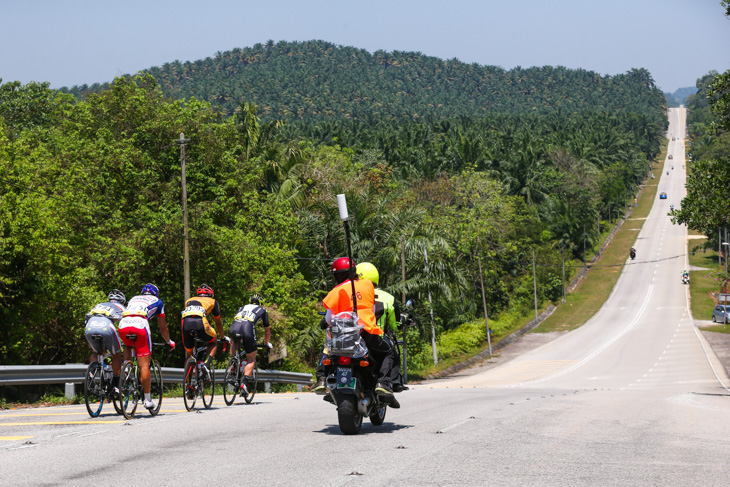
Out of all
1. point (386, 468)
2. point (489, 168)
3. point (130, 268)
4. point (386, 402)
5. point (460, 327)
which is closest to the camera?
point (386, 468)

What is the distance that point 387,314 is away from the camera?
392 inches

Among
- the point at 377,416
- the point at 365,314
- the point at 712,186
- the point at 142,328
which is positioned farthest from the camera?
the point at 712,186

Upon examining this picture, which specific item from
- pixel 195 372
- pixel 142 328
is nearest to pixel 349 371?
pixel 142 328

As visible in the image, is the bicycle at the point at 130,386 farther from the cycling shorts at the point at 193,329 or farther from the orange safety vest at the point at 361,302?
the orange safety vest at the point at 361,302

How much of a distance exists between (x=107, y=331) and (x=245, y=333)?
3.56 m

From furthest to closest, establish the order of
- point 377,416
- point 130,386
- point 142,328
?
point 130,386, point 142,328, point 377,416

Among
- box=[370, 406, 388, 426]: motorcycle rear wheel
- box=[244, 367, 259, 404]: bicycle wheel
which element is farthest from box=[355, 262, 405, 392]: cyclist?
box=[244, 367, 259, 404]: bicycle wheel

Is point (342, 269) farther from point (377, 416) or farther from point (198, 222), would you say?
point (198, 222)

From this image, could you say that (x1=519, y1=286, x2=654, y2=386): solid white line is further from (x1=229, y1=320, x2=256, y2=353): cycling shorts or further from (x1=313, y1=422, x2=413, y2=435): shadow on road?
(x1=313, y1=422, x2=413, y2=435): shadow on road

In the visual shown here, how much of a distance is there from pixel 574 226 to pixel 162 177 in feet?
225

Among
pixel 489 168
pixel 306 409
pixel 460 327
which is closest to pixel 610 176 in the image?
pixel 489 168

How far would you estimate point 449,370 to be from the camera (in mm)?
50094

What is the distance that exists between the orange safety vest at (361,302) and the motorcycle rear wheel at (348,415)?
0.81 metres

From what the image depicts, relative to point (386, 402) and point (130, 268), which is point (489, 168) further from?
point (386, 402)
